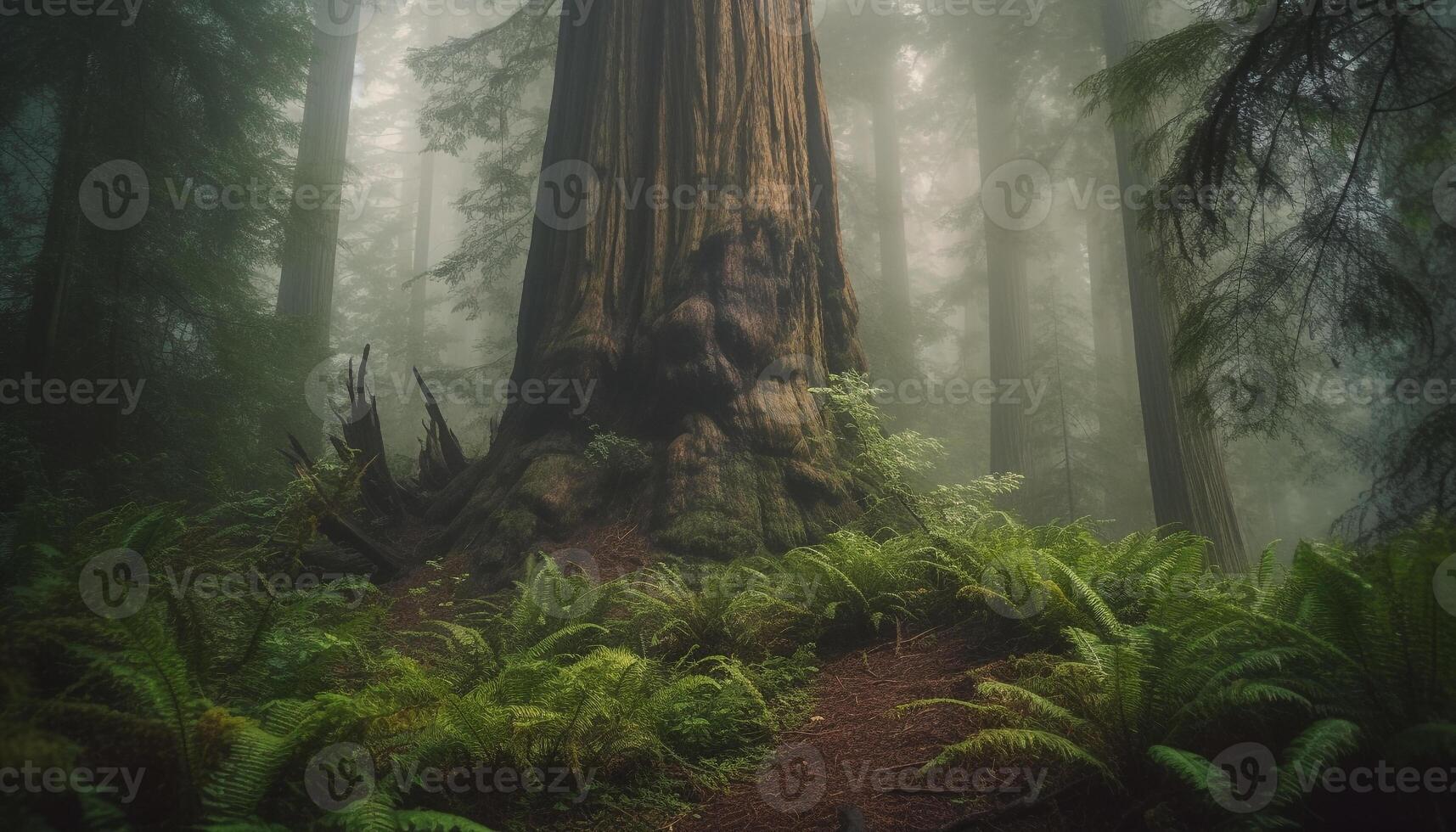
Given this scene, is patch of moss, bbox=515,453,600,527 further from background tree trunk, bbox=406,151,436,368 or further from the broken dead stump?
background tree trunk, bbox=406,151,436,368

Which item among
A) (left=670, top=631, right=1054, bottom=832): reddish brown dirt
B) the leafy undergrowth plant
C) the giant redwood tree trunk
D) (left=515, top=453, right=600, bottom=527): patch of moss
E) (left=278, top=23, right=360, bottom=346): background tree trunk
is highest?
(left=278, top=23, right=360, bottom=346): background tree trunk

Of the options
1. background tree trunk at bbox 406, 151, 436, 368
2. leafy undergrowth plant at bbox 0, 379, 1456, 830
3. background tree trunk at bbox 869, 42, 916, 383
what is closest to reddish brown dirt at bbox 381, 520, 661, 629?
leafy undergrowth plant at bbox 0, 379, 1456, 830

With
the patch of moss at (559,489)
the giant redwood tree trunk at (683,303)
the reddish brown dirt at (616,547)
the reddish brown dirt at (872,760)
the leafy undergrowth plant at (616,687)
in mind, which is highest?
the giant redwood tree trunk at (683,303)

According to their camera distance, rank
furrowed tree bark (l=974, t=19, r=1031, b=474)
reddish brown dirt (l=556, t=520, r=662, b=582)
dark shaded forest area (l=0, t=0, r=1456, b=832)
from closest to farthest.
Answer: dark shaded forest area (l=0, t=0, r=1456, b=832)
reddish brown dirt (l=556, t=520, r=662, b=582)
furrowed tree bark (l=974, t=19, r=1031, b=474)

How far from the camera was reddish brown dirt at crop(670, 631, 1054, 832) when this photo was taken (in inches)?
82.8

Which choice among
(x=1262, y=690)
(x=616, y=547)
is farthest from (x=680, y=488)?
(x=1262, y=690)

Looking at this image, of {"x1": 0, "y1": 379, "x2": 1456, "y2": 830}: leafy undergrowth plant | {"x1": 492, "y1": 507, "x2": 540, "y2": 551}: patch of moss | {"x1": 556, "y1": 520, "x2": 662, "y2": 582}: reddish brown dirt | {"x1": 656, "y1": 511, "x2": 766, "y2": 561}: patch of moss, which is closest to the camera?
{"x1": 0, "y1": 379, "x2": 1456, "y2": 830}: leafy undergrowth plant

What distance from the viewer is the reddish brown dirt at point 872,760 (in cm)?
210

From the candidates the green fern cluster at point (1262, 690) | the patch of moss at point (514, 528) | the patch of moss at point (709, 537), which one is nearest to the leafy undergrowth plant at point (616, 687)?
the green fern cluster at point (1262, 690)

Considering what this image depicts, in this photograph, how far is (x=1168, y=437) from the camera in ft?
26.0

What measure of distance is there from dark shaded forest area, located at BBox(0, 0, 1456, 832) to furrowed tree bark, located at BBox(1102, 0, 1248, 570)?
7cm

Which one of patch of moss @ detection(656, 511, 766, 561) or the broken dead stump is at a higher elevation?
the broken dead stump

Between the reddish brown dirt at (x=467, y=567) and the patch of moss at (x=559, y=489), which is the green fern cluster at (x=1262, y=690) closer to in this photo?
the reddish brown dirt at (x=467, y=567)

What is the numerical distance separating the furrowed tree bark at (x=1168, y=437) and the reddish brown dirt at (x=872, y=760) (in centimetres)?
585
